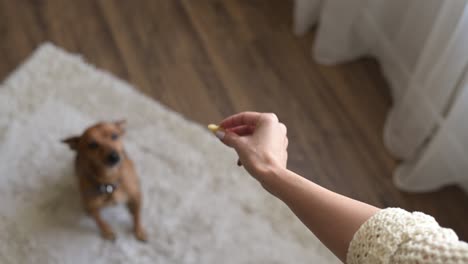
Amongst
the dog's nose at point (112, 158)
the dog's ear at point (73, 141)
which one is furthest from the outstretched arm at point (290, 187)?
the dog's ear at point (73, 141)

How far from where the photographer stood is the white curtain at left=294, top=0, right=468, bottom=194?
1.28 m

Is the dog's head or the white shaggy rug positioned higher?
the dog's head

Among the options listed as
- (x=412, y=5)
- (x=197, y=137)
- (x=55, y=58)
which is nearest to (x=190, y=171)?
(x=197, y=137)

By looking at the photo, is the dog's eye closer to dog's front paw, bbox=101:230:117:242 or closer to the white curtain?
dog's front paw, bbox=101:230:117:242

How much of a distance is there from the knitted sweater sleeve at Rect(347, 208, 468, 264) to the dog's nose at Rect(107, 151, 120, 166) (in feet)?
2.88

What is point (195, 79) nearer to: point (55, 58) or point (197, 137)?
point (197, 137)

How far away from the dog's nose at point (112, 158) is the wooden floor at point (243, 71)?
1.47 ft

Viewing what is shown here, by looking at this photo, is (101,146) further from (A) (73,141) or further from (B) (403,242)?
(B) (403,242)

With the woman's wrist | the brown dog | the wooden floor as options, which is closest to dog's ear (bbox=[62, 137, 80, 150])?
the brown dog

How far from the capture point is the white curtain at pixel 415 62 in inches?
50.3

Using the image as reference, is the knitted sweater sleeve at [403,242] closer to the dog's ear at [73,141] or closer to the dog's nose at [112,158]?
the dog's nose at [112,158]

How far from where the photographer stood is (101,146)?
55.2 inches

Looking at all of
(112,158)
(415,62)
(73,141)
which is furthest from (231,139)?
(415,62)

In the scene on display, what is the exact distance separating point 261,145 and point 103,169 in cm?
71
